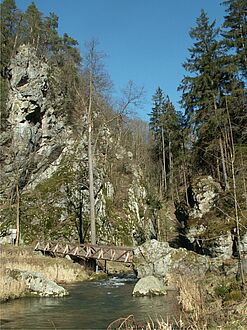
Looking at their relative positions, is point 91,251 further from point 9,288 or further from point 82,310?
point 82,310

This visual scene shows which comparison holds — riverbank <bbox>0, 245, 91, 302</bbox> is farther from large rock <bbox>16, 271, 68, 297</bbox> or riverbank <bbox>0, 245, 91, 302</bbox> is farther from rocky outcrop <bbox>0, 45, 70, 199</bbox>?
rocky outcrop <bbox>0, 45, 70, 199</bbox>

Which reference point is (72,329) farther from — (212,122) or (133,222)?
(133,222)

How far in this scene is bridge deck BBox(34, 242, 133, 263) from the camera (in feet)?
63.0

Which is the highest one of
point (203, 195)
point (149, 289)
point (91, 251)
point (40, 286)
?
point (203, 195)

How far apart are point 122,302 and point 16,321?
394 cm

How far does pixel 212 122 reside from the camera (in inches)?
1034

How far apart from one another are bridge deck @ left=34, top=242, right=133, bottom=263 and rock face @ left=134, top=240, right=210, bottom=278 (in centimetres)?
112

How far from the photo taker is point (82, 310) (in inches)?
425

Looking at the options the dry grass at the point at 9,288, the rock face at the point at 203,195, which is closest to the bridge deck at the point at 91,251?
the dry grass at the point at 9,288

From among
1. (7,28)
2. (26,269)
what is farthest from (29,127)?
(26,269)

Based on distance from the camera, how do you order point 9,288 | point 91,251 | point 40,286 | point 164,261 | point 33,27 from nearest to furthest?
point 9,288, point 40,286, point 164,261, point 91,251, point 33,27

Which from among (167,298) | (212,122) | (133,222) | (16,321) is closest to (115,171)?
(133,222)

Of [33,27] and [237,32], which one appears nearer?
[237,32]

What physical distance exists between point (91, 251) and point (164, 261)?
5516mm
